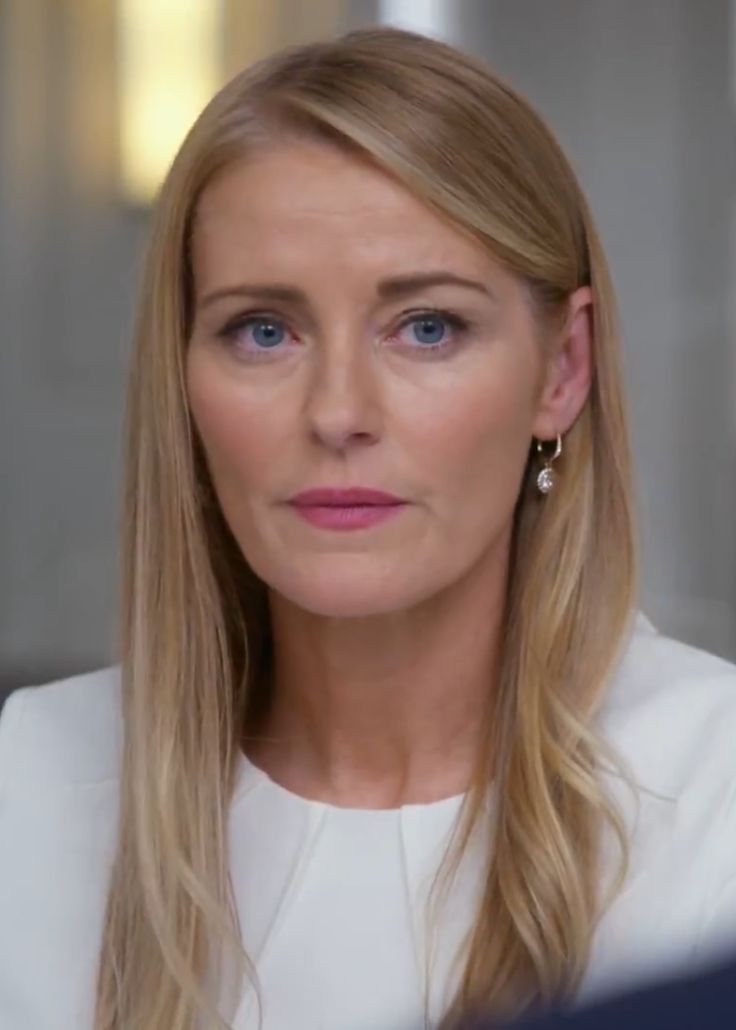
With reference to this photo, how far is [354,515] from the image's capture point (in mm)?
1207

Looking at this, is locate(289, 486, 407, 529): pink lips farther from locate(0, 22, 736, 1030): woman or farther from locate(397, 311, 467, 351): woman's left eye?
locate(397, 311, 467, 351): woman's left eye

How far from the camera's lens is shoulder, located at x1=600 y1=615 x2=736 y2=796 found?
1.23 m

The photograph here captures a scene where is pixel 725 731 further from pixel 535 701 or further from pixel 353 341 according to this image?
pixel 353 341

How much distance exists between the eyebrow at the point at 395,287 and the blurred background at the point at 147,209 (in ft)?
8.06

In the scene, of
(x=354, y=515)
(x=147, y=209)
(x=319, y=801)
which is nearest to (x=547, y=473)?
(x=354, y=515)

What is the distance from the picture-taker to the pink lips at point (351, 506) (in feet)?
3.93


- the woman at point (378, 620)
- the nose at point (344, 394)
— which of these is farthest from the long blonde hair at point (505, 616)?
the nose at point (344, 394)

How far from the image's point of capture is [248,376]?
1245mm

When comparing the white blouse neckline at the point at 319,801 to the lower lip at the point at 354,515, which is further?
the white blouse neckline at the point at 319,801

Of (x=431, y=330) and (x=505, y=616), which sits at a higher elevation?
(x=431, y=330)

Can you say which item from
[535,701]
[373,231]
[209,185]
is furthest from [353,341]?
[535,701]

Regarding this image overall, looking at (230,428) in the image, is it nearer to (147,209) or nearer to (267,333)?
(267,333)

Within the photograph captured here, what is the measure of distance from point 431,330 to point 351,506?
131mm

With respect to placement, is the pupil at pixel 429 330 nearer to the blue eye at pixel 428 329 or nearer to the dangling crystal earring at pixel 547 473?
the blue eye at pixel 428 329
